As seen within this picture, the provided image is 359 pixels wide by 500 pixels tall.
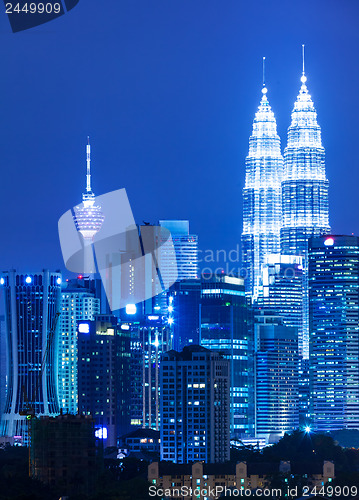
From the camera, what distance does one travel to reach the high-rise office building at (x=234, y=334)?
166 meters

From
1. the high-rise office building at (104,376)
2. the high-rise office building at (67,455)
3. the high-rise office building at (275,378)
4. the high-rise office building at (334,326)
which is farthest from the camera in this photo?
the high-rise office building at (334,326)

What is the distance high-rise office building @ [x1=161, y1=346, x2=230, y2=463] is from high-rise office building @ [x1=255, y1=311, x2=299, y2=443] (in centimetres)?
4863

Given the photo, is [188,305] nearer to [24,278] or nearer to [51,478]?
[24,278]

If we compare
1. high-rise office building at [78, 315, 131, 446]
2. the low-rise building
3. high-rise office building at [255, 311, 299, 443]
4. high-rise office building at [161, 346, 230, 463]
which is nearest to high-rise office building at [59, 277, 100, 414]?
high-rise office building at [78, 315, 131, 446]

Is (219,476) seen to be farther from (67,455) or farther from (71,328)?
(71,328)

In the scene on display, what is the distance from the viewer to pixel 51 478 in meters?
91.5

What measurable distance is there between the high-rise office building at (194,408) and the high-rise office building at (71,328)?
34.2 meters

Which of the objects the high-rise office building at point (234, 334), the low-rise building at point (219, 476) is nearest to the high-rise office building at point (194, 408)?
the low-rise building at point (219, 476)

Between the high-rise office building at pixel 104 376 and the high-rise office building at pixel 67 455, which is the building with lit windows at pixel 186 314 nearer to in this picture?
the high-rise office building at pixel 104 376

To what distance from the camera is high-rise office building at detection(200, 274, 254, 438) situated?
166250mm

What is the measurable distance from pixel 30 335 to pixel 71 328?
21.1 feet

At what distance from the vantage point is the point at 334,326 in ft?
592

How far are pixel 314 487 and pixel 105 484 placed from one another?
51.3 ft

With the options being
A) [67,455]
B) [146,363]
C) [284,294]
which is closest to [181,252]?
[284,294]
